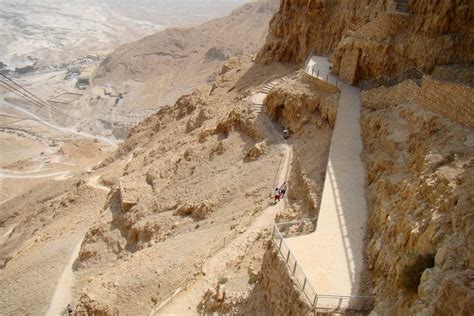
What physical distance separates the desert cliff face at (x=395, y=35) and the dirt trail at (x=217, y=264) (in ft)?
27.4

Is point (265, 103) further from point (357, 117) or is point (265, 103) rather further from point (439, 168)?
point (439, 168)

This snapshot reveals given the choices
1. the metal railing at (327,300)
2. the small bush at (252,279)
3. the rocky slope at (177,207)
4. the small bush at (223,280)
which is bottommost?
the rocky slope at (177,207)

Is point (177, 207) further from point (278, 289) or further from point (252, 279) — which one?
point (278, 289)

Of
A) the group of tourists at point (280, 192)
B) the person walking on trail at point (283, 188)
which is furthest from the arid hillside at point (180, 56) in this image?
the group of tourists at point (280, 192)

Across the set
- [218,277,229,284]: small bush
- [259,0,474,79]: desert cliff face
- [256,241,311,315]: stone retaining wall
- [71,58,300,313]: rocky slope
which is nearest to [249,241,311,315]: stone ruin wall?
[256,241,311,315]: stone retaining wall

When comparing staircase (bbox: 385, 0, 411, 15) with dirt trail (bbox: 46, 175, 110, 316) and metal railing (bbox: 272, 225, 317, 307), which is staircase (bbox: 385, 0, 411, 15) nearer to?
metal railing (bbox: 272, 225, 317, 307)

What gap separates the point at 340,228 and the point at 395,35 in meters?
11.5

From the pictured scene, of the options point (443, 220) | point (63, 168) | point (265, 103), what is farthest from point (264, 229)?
point (63, 168)

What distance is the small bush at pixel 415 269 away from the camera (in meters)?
7.90

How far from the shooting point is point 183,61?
275ft

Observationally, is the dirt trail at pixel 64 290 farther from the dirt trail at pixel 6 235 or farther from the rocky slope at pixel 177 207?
the dirt trail at pixel 6 235

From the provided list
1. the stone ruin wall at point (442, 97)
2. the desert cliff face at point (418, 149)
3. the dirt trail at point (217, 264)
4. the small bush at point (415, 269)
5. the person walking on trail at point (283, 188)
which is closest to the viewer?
the desert cliff face at point (418, 149)

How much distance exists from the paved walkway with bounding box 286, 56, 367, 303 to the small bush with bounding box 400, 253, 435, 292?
1965 mm

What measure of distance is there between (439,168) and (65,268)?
19.4 metres
